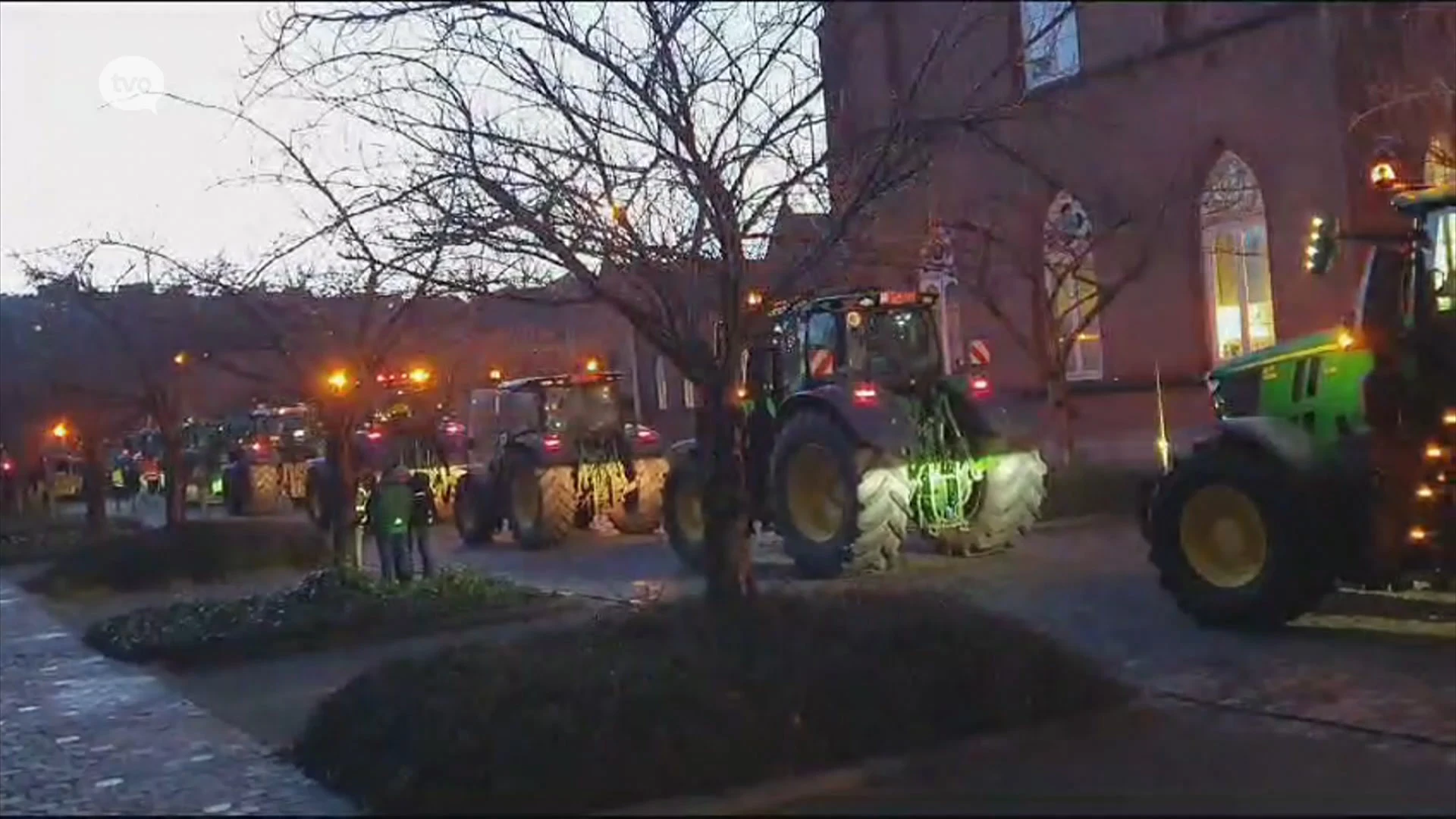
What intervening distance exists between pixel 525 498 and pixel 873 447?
8.57m

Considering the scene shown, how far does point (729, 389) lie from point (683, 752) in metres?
2.89

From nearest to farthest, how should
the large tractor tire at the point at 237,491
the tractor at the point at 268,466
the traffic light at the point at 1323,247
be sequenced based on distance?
the traffic light at the point at 1323,247
the tractor at the point at 268,466
the large tractor tire at the point at 237,491

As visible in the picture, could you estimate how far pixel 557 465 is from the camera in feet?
78.6

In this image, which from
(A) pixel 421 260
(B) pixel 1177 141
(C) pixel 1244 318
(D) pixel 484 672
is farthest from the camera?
(C) pixel 1244 318

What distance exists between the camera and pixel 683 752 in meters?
8.29

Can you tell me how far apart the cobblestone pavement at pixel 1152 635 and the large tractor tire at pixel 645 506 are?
3.40 m

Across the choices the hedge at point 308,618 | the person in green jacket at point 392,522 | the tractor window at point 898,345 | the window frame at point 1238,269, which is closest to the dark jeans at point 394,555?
the person in green jacket at point 392,522

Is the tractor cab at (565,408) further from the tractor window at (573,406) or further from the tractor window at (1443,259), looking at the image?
the tractor window at (1443,259)

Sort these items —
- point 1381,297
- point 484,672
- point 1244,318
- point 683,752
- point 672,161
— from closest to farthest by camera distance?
point 683,752 < point 484,672 < point 672,161 < point 1381,297 < point 1244,318

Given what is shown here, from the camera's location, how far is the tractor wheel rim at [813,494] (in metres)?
17.5

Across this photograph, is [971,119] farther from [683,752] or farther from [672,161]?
[683,752]

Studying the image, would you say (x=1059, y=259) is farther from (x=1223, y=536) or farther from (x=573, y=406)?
(x=1223, y=536)

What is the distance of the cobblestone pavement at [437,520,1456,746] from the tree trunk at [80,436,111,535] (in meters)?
10.3

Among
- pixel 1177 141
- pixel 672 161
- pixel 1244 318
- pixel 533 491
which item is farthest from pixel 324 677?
pixel 1244 318
